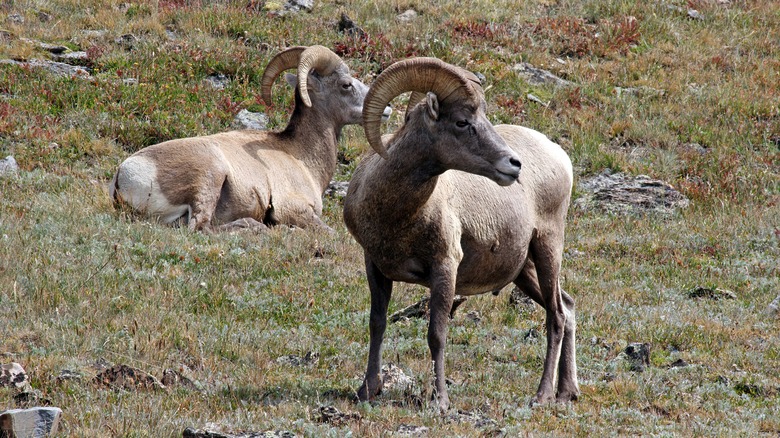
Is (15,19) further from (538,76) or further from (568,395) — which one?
(568,395)

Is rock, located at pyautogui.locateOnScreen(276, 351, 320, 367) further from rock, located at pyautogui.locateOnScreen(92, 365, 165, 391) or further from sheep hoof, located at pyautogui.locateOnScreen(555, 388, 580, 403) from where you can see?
sheep hoof, located at pyautogui.locateOnScreen(555, 388, 580, 403)

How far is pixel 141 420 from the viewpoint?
5844 millimetres

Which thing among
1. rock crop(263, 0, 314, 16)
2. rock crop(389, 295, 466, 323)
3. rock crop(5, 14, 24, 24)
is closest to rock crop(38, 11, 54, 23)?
rock crop(5, 14, 24, 24)

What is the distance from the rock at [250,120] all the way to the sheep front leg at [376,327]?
385 inches

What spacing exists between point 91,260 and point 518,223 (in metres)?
4.19

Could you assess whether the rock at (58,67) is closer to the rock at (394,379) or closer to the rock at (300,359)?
the rock at (300,359)

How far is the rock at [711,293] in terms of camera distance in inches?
434

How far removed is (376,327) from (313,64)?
7060 mm

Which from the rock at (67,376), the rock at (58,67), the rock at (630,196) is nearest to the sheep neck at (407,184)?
the rock at (67,376)

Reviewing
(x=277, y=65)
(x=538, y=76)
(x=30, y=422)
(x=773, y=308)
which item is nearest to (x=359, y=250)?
(x=277, y=65)

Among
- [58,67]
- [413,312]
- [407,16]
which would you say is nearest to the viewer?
[413,312]

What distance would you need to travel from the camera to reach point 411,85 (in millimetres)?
6922

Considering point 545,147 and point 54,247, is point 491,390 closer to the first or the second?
point 545,147

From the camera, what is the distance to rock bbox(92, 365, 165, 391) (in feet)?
21.7
